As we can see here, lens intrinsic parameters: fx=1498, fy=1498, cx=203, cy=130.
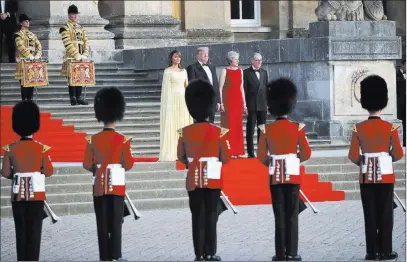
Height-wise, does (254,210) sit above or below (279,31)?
below

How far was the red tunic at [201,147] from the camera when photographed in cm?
1241

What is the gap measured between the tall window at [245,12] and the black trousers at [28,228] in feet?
64.0

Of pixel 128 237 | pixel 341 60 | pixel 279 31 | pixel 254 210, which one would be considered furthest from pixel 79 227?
pixel 279 31

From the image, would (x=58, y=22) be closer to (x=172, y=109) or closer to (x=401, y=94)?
(x=401, y=94)

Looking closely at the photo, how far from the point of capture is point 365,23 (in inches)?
872

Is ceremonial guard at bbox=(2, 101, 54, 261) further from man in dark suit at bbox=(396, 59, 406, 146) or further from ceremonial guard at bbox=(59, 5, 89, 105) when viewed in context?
man in dark suit at bbox=(396, 59, 406, 146)

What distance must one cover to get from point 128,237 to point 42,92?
9.15 m

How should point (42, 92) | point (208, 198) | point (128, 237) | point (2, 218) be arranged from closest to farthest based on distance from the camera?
point (208, 198) → point (128, 237) → point (2, 218) → point (42, 92)

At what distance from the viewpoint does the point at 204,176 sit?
1241cm

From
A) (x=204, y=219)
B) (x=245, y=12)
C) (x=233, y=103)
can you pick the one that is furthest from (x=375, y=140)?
(x=245, y=12)

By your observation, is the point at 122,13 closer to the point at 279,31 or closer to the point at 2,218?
the point at 279,31

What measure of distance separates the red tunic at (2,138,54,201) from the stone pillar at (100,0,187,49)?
1461 centimetres

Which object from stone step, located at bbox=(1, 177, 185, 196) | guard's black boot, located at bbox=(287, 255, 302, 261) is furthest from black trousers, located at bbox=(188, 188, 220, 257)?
stone step, located at bbox=(1, 177, 185, 196)

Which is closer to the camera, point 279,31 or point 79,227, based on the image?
point 79,227
